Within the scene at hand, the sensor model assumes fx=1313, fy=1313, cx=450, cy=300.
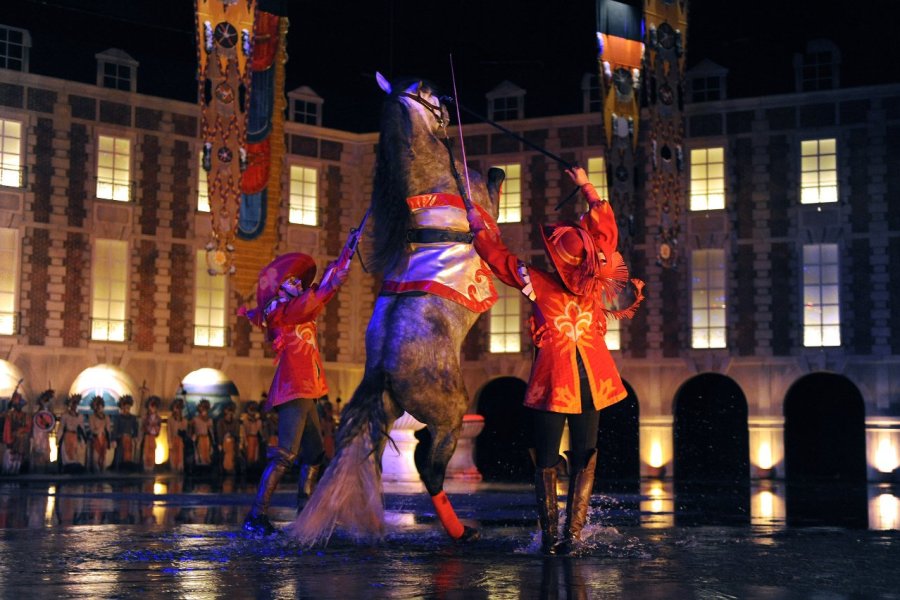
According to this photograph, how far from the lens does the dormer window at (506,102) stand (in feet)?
106

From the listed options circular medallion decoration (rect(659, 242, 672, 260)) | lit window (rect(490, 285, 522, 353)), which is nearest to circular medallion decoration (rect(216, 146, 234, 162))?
circular medallion decoration (rect(659, 242, 672, 260))

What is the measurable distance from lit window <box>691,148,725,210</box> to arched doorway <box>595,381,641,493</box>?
14.9 ft

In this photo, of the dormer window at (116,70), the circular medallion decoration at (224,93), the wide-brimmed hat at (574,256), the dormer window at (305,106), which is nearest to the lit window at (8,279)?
the dormer window at (116,70)

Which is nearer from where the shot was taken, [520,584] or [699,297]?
[520,584]

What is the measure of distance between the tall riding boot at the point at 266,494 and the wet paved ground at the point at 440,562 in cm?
16

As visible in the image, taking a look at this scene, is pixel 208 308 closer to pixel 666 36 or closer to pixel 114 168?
pixel 114 168

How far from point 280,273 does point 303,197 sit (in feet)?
78.6

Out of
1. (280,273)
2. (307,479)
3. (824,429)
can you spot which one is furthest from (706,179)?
(307,479)

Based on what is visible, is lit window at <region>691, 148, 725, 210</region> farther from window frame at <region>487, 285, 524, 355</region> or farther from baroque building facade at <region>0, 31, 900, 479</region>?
window frame at <region>487, 285, 524, 355</region>

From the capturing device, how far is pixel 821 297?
2906 cm

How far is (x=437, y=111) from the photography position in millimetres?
7785

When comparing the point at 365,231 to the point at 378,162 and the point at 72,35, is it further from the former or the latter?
the point at 72,35

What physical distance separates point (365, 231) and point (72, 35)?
23716 millimetres

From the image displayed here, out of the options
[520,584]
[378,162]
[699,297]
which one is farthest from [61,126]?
[520,584]
